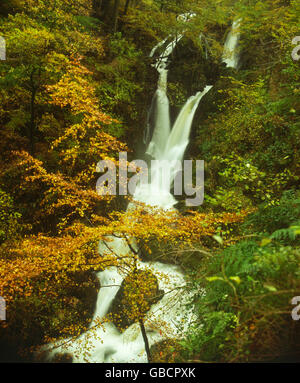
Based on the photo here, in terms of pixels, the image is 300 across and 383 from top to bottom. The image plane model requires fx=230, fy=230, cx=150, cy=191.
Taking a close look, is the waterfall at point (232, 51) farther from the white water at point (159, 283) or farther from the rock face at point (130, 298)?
the rock face at point (130, 298)

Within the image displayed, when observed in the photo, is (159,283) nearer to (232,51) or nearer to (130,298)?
(130,298)

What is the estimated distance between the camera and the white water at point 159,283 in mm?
6314

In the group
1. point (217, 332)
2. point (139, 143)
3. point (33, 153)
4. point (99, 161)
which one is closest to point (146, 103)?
point (139, 143)

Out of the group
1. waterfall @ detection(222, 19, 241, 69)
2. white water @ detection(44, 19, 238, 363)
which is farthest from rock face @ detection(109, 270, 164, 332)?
waterfall @ detection(222, 19, 241, 69)

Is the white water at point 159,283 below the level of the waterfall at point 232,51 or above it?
below

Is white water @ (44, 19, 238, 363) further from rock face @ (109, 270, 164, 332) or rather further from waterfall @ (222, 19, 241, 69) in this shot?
rock face @ (109, 270, 164, 332)

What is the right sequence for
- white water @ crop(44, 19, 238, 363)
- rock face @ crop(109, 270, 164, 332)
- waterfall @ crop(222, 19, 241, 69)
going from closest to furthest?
1. rock face @ crop(109, 270, 164, 332)
2. white water @ crop(44, 19, 238, 363)
3. waterfall @ crop(222, 19, 241, 69)

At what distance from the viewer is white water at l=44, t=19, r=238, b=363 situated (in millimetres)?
6314

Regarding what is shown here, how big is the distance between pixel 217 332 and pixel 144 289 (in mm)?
2948

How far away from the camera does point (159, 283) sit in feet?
25.9

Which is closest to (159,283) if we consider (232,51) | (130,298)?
(130,298)

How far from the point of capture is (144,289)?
5.66m

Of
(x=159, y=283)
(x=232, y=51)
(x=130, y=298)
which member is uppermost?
(x=232, y=51)

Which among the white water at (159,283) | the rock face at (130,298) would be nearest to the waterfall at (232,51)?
the white water at (159,283)
